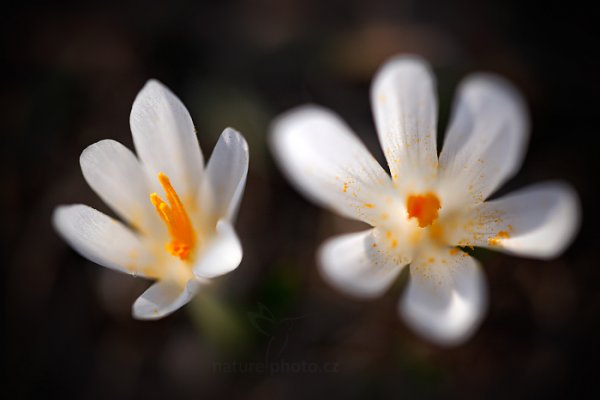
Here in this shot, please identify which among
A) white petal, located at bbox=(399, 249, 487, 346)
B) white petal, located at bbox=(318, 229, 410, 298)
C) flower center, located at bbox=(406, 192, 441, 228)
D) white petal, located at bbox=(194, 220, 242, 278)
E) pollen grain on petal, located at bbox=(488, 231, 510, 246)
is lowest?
white petal, located at bbox=(399, 249, 487, 346)

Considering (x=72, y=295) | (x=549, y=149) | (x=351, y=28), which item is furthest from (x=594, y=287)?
(x=72, y=295)

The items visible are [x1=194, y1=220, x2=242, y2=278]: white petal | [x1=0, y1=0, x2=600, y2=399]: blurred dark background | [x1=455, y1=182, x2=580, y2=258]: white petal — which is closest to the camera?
[x1=194, y1=220, x2=242, y2=278]: white petal

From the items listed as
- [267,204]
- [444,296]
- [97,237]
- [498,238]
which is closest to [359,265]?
[444,296]

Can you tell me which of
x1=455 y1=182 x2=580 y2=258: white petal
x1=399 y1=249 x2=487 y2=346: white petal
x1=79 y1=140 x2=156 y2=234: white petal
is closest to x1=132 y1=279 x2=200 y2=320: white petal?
x1=79 y1=140 x2=156 y2=234: white petal

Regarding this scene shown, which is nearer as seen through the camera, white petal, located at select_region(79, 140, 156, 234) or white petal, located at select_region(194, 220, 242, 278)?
white petal, located at select_region(194, 220, 242, 278)

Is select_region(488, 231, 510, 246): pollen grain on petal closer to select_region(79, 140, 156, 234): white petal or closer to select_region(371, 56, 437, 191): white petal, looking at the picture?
select_region(371, 56, 437, 191): white petal

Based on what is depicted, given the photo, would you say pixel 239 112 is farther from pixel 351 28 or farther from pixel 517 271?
pixel 517 271

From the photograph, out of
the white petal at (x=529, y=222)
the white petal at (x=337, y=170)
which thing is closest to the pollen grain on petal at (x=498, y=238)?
the white petal at (x=529, y=222)
